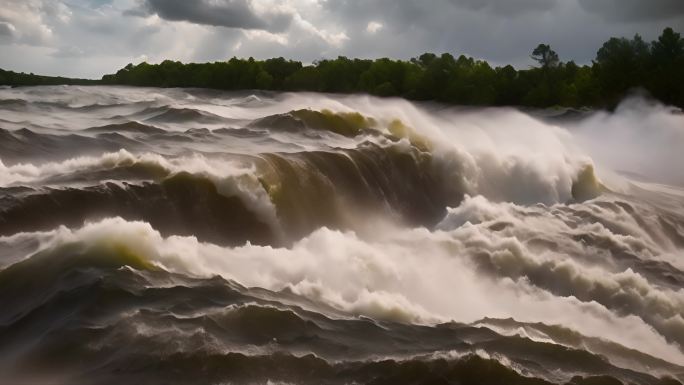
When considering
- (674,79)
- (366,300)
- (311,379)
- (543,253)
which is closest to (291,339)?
(311,379)

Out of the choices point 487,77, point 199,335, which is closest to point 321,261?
point 199,335

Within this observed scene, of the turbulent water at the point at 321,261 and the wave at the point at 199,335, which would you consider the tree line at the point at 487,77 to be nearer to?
the turbulent water at the point at 321,261

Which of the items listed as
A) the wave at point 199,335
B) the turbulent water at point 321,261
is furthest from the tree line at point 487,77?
the wave at point 199,335

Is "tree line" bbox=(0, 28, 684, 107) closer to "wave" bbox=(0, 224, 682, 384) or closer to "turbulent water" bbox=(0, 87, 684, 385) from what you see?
"turbulent water" bbox=(0, 87, 684, 385)

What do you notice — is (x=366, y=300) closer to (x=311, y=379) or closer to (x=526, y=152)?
(x=311, y=379)

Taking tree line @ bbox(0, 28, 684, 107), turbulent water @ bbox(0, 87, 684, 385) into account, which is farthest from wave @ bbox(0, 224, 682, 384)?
tree line @ bbox(0, 28, 684, 107)
